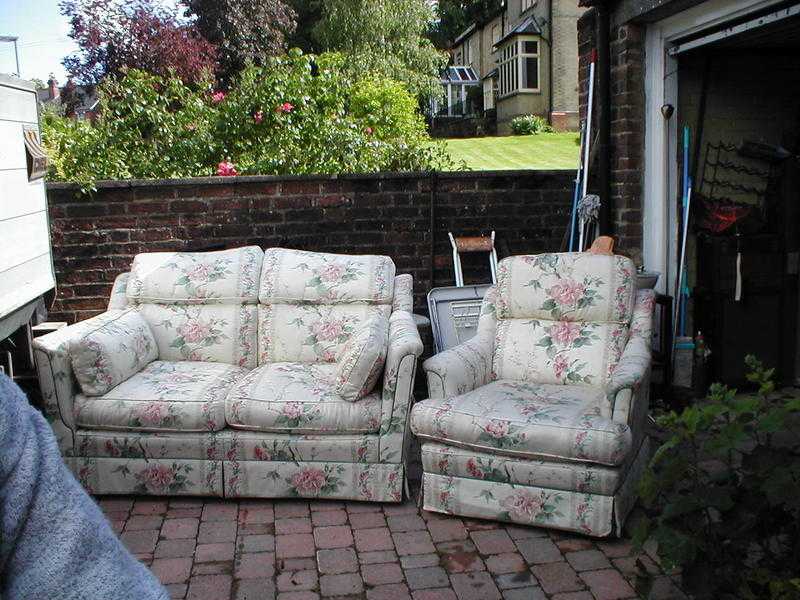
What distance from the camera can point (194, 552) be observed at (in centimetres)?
305

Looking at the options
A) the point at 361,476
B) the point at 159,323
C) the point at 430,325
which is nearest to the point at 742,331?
the point at 430,325

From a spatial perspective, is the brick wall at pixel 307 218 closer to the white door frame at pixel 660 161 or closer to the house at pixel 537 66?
the white door frame at pixel 660 161

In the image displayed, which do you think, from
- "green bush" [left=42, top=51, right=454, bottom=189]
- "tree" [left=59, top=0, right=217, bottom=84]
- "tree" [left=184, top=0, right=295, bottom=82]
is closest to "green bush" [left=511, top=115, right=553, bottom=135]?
"tree" [left=184, top=0, right=295, bottom=82]

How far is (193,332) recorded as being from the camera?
4.15 meters

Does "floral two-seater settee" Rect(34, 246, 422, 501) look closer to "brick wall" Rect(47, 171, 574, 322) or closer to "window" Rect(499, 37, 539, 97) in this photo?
"brick wall" Rect(47, 171, 574, 322)

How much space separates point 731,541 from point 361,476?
5.62 ft

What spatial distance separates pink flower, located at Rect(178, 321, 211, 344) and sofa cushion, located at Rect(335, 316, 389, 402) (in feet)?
3.16

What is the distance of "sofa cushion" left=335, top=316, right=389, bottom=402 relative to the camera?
3.42m

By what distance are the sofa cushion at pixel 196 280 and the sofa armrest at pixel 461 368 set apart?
3.73 ft

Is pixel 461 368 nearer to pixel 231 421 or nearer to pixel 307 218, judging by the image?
pixel 231 421

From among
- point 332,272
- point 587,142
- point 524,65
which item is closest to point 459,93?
point 524,65

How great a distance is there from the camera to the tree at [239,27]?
Result: 52.3ft

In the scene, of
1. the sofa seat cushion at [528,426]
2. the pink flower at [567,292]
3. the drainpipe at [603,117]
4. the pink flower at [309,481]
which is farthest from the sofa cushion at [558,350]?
the drainpipe at [603,117]

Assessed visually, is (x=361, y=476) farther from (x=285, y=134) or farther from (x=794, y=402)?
(x=285, y=134)
